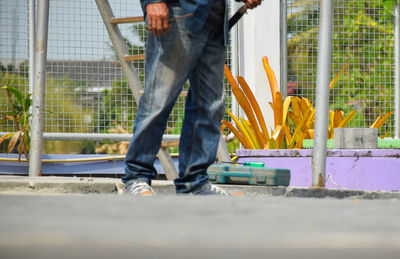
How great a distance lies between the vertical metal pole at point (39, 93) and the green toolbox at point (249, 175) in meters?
0.98

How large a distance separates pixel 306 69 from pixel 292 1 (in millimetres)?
552

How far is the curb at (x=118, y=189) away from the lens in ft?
8.62

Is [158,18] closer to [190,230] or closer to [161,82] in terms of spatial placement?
[161,82]

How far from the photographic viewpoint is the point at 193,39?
224 centimetres

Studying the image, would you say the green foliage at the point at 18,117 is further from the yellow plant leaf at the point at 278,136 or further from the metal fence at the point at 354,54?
the metal fence at the point at 354,54

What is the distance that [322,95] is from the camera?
255cm

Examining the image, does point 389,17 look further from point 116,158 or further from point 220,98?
point 220,98

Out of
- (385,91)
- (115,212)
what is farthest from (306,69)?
(115,212)

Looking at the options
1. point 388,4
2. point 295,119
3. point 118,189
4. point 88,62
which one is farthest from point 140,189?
point 388,4

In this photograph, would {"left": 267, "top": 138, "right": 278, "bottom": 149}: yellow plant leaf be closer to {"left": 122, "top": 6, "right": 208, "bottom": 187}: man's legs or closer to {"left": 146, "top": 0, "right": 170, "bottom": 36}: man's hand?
{"left": 122, "top": 6, "right": 208, "bottom": 187}: man's legs

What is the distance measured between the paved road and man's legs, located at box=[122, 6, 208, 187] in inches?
42.4

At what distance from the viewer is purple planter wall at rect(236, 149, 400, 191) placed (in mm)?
3350

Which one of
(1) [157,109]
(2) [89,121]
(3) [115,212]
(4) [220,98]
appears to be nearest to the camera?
(3) [115,212]

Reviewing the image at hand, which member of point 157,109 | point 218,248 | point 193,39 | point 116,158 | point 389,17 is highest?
point 389,17
